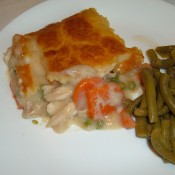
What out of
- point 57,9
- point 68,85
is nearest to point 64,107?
point 68,85

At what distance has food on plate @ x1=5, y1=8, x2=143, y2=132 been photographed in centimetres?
341

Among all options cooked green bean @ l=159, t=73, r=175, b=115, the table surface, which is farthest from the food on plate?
the table surface

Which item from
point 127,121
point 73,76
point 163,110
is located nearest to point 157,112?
point 163,110

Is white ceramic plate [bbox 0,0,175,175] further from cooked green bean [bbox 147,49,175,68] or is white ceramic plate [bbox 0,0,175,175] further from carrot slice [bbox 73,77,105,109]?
cooked green bean [bbox 147,49,175,68]

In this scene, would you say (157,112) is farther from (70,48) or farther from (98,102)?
(70,48)

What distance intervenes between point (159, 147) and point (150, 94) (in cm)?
52

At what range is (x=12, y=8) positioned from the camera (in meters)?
4.82

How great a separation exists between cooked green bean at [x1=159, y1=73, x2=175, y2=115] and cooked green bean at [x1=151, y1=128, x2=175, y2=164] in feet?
0.88

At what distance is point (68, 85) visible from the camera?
3473mm

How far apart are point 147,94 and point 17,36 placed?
155cm

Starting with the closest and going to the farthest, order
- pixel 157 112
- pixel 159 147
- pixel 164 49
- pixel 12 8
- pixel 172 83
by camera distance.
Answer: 1. pixel 159 147
2. pixel 157 112
3. pixel 172 83
4. pixel 164 49
5. pixel 12 8

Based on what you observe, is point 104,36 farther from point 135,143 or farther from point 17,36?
point 135,143

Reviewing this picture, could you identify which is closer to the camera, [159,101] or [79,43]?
[159,101]

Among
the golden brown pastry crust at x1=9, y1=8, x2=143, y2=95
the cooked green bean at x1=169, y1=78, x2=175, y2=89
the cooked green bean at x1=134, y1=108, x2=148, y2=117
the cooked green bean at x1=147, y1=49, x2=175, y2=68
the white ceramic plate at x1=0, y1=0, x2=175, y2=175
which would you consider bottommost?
the white ceramic plate at x1=0, y1=0, x2=175, y2=175
